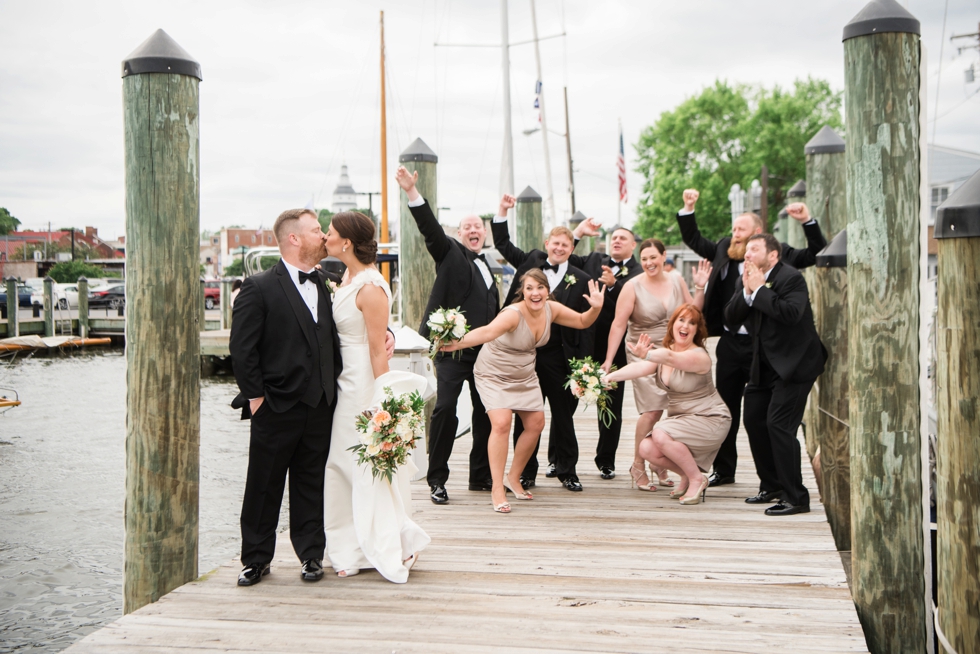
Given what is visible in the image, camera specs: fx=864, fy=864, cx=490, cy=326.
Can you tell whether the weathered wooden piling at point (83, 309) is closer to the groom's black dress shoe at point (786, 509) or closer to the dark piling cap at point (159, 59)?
the dark piling cap at point (159, 59)

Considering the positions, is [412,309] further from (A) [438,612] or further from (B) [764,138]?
(B) [764,138]

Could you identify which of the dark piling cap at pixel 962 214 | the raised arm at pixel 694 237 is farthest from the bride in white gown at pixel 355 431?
the raised arm at pixel 694 237

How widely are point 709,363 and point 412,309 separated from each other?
297 centimetres

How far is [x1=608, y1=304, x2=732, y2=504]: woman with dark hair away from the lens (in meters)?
5.95

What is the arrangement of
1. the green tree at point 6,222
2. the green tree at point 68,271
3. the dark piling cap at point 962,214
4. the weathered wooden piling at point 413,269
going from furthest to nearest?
the green tree at point 68,271 < the green tree at point 6,222 < the weathered wooden piling at point 413,269 < the dark piling cap at point 962,214

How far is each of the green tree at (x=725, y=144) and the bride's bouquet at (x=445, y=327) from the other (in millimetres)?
40192

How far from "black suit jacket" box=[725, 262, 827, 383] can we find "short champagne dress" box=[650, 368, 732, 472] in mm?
553

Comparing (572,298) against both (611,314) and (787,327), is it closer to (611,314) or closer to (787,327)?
(611,314)

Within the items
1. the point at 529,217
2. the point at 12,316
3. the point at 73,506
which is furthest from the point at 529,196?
the point at 12,316

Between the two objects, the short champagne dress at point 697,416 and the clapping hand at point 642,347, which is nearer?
the short champagne dress at point 697,416

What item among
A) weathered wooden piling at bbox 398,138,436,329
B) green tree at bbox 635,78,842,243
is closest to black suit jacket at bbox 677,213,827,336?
weathered wooden piling at bbox 398,138,436,329

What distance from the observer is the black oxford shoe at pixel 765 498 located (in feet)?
19.7

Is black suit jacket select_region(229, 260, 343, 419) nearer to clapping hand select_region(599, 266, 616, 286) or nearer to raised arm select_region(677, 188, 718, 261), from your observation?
clapping hand select_region(599, 266, 616, 286)

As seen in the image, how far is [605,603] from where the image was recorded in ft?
13.3
